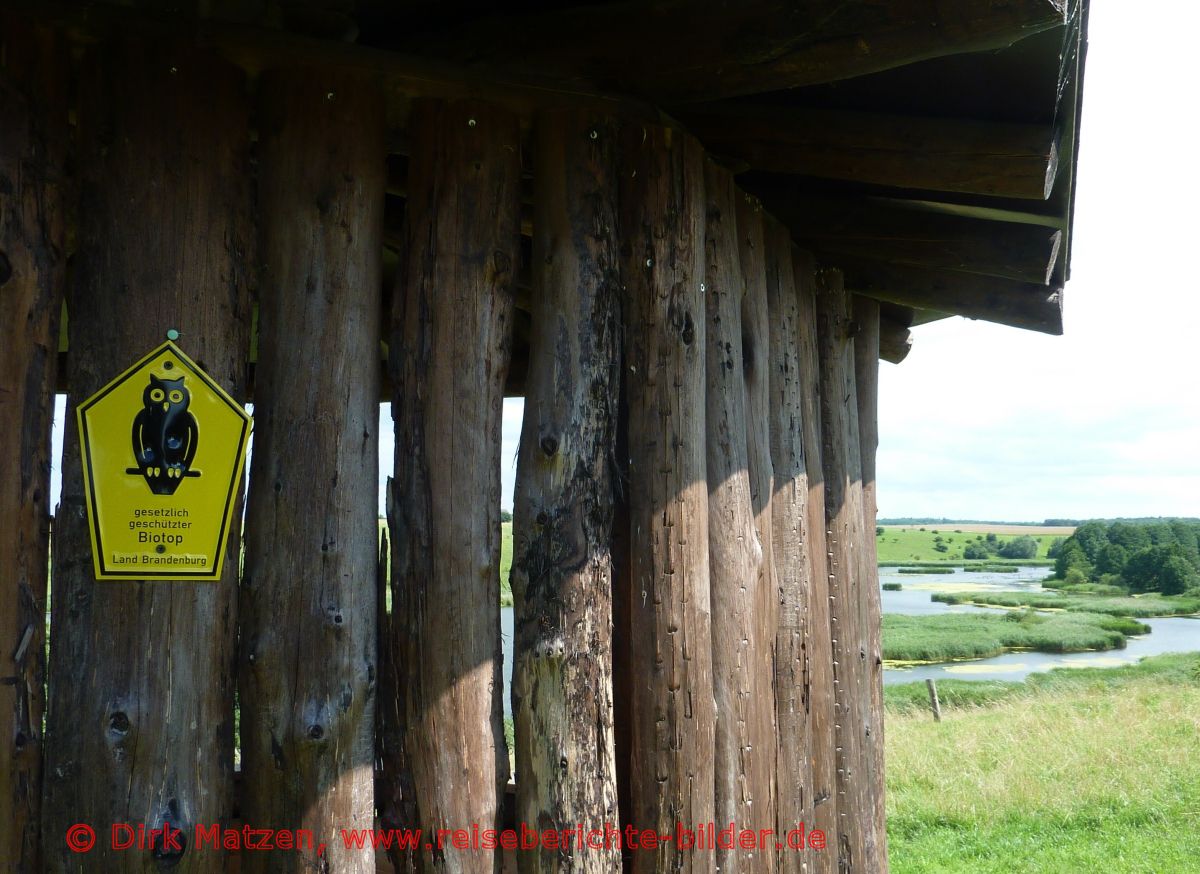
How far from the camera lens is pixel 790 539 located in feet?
12.9

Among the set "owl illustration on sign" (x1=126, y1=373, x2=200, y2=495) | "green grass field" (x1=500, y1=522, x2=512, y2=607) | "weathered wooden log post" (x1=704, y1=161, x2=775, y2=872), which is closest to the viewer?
"owl illustration on sign" (x1=126, y1=373, x2=200, y2=495)

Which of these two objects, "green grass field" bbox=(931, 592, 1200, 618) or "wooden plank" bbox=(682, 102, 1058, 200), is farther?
"green grass field" bbox=(931, 592, 1200, 618)

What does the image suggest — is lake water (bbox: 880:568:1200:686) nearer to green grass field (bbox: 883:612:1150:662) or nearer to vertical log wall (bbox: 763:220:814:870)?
green grass field (bbox: 883:612:1150:662)

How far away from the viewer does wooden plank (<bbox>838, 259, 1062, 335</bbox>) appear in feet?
16.3

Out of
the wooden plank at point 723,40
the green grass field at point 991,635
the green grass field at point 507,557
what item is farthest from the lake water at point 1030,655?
the wooden plank at point 723,40

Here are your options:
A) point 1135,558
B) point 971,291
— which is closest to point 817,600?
point 971,291

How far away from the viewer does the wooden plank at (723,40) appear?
2.44m

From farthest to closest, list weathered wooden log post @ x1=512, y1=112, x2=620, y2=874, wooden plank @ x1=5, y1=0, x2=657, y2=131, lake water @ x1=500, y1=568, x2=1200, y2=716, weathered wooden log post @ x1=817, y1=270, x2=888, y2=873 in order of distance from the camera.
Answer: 1. lake water @ x1=500, y1=568, x2=1200, y2=716
2. weathered wooden log post @ x1=817, y1=270, x2=888, y2=873
3. weathered wooden log post @ x1=512, y1=112, x2=620, y2=874
4. wooden plank @ x1=5, y1=0, x2=657, y2=131

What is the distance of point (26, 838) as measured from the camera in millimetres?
2066

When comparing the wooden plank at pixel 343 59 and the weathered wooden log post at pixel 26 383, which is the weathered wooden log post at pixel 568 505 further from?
the weathered wooden log post at pixel 26 383

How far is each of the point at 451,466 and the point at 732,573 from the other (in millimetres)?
1150

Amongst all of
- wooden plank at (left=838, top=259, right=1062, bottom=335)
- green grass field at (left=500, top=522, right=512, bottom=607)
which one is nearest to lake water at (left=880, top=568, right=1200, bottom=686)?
green grass field at (left=500, top=522, right=512, bottom=607)

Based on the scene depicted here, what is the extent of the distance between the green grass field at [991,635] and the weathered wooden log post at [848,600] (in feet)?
105

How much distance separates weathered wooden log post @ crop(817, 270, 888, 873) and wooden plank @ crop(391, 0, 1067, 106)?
2108 mm
